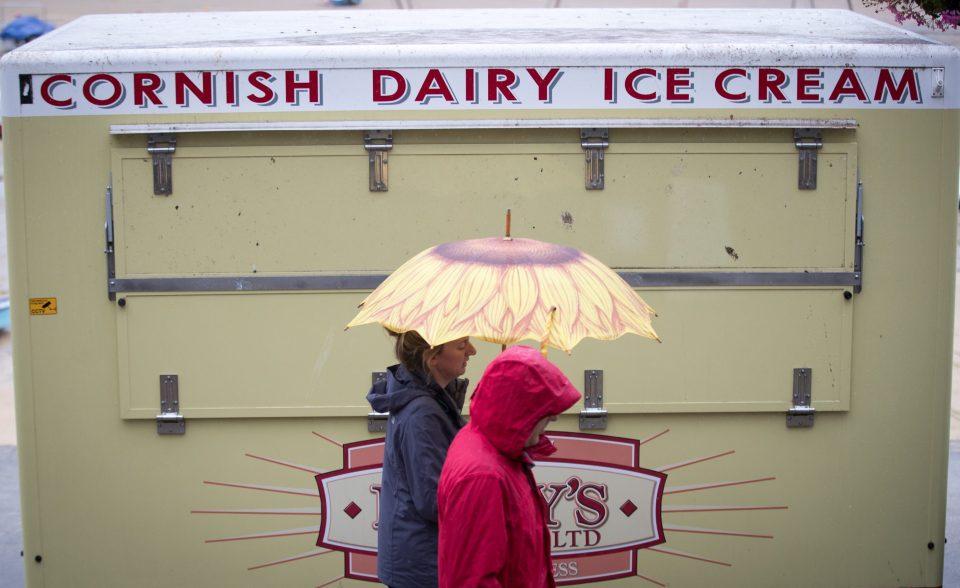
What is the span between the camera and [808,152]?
4.34 m

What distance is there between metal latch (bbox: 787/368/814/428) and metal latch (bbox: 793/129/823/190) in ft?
2.48

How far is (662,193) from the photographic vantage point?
4348 mm

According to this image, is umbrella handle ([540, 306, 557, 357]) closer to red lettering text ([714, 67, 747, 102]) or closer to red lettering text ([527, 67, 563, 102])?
red lettering text ([527, 67, 563, 102])

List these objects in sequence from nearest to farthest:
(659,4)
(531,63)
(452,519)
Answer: (452,519) → (531,63) → (659,4)

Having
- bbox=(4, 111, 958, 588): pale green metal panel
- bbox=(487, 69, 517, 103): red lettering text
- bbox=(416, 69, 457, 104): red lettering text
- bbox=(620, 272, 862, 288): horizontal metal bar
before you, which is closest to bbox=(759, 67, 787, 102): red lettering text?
bbox=(4, 111, 958, 588): pale green metal panel

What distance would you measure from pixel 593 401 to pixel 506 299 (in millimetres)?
1440

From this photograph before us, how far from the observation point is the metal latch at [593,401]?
172 inches

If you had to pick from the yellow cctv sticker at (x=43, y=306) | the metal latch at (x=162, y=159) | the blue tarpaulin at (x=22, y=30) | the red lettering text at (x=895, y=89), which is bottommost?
the yellow cctv sticker at (x=43, y=306)

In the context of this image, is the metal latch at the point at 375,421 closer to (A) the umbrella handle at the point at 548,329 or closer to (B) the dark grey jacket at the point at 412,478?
(B) the dark grey jacket at the point at 412,478

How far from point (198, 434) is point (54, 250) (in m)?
0.92

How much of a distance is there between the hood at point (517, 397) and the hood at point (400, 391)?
Answer: 21.3 inches

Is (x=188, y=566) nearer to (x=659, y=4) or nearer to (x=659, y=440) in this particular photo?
(x=659, y=440)

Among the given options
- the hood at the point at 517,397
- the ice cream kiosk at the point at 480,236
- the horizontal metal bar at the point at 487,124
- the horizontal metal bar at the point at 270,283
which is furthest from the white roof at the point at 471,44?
the hood at the point at 517,397

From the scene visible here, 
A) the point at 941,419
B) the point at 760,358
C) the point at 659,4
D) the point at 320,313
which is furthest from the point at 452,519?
the point at 659,4
